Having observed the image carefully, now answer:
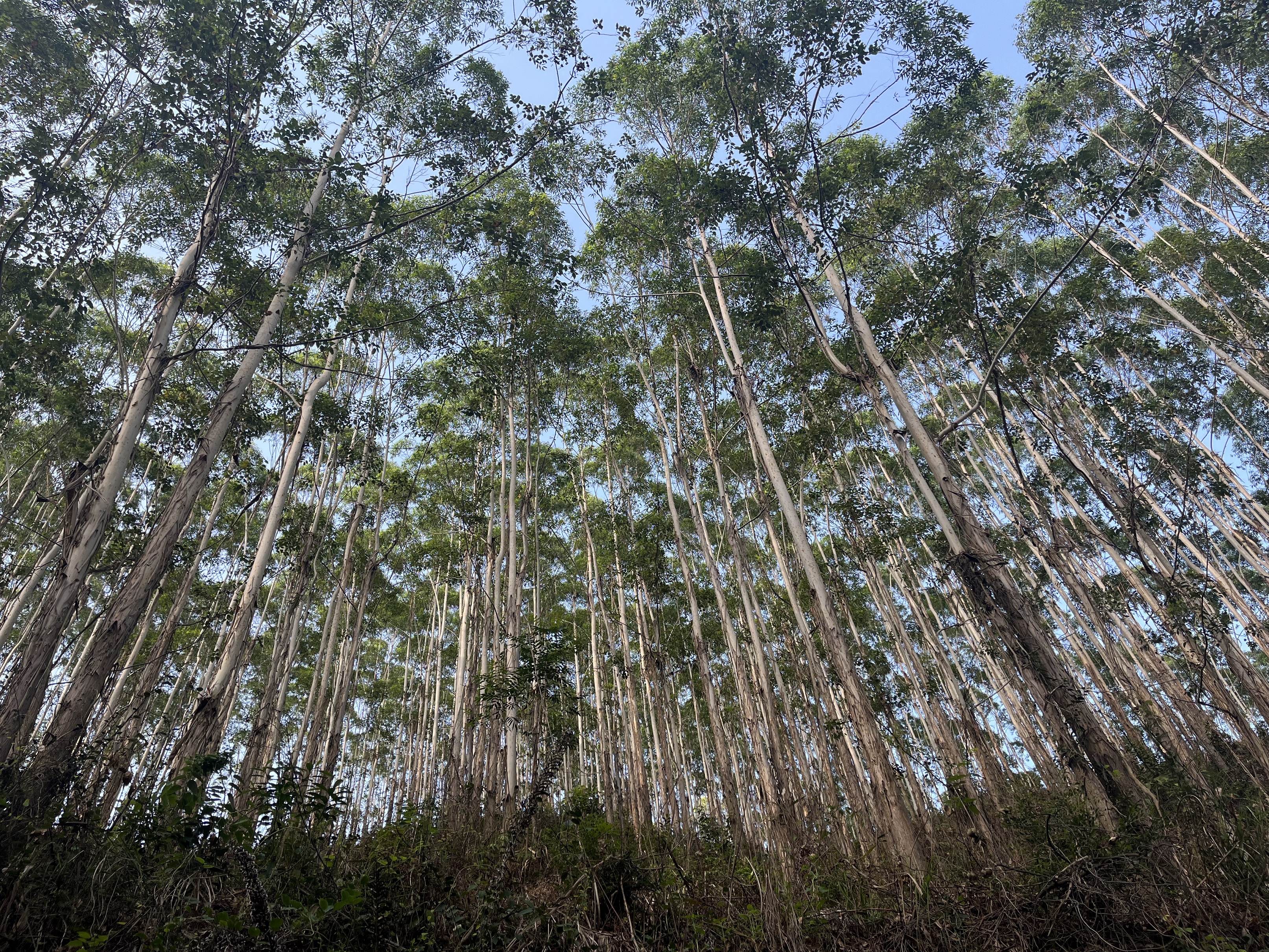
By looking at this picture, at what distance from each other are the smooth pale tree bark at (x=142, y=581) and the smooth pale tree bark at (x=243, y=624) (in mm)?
784

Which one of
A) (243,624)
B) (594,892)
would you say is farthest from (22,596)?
(594,892)

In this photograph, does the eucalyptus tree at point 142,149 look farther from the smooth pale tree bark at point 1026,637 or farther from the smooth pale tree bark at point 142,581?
the smooth pale tree bark at point 1026,637

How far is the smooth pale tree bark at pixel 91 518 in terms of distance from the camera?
3.32 m

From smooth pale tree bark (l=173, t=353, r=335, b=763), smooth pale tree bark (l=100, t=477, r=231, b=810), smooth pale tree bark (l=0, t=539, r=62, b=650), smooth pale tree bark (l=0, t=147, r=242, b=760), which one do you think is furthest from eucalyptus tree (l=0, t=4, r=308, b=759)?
smooth pale tree bark (l=0, t=539, r=62, b=650)

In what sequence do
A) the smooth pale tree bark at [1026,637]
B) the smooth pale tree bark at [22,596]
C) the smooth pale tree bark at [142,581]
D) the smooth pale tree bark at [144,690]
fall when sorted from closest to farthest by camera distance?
1. the smooth pale tree bark at [142,581]
2. the smooth pale tree bark at [144,690]
3. the smooth pale tree bark at [1026,637]
4. the smooth pale tree bark at [22,596]

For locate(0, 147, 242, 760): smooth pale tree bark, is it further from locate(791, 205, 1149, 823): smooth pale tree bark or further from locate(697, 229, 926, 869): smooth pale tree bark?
locate(791, 205, 1149, 823): smooth pale tree bark

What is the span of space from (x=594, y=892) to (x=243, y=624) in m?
4.74

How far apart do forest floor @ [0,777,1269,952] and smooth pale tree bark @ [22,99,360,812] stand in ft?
1.70

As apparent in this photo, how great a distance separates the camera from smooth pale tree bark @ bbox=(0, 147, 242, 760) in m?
3.32

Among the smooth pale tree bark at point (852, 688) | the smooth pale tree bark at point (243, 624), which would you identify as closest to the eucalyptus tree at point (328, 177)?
the smooth pale tree bark at point (243, 624)

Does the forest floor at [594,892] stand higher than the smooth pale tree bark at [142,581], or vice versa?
the smooth pale tree bark at [142,581]

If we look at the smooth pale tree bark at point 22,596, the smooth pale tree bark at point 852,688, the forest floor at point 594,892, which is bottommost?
the forest floor at point 594,892

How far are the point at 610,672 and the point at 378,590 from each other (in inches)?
248

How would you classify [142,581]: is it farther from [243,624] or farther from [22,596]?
[22,596]
